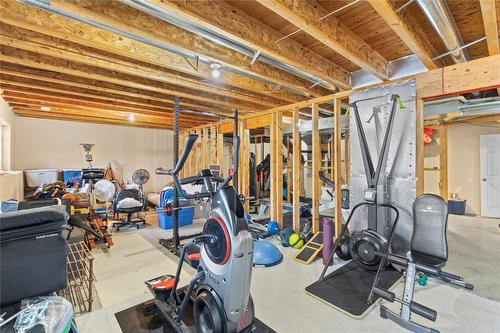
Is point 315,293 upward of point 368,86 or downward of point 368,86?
downward

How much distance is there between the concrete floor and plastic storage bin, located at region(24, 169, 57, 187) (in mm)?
3799

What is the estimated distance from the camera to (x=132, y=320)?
2088 millimetres

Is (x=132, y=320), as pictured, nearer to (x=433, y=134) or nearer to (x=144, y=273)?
(x=144, y=273)

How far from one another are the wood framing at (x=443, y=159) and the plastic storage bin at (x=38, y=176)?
1047 centimetres

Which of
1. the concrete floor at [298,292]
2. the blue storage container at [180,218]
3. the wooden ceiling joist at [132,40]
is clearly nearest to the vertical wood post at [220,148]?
the blue storage container at [180,218]

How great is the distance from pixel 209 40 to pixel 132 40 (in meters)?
0.85

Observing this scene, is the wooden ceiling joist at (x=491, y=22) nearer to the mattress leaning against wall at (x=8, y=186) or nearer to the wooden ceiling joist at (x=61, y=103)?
the wooden ceiling joist at (x=61, y=103)

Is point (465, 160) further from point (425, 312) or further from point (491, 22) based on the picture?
point (425, 312)

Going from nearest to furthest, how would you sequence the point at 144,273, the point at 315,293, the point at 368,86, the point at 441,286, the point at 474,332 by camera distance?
the point at 474,332 → the point at 315,293 → the point at 441,286 → the point at 144,273 → the point at 368,86

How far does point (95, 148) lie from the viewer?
720 cm

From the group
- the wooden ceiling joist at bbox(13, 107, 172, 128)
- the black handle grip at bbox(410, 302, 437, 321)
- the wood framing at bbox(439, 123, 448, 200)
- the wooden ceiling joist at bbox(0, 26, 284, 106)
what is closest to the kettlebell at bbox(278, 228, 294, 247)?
the black handle grip at bbox(410, 302, 437, 321)

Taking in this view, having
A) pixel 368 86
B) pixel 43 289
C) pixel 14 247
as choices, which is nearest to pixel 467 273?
pixel 368 86

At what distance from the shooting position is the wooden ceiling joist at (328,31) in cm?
189

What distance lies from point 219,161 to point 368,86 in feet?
13.3
